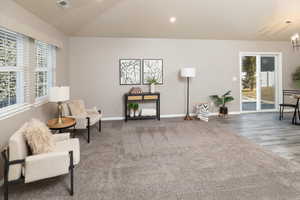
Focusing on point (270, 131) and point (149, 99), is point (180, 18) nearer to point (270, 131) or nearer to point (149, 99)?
point (149, 99)

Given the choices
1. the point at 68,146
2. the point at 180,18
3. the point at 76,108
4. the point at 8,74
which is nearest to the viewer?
the point at 68,146

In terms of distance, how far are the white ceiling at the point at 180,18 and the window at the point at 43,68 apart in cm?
55

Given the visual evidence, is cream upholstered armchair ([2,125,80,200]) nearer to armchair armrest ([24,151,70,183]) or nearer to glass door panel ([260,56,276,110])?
armchair armrest ([24,151,70,183])

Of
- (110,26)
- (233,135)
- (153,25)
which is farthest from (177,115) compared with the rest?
(110,26)

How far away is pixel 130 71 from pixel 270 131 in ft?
13.1

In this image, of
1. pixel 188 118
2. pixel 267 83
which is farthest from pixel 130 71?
pixel 267 83

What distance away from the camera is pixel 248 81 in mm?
6578

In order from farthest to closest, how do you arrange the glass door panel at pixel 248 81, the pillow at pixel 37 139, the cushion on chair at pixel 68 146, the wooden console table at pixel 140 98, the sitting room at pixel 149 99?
the glass door panel at pixel 248 81 < the wooden console table at pixel 140 98 < the cushion on chair at pixel 68 146 < the sitting room at pixel 149 99 < the pillow at pixel 37 139

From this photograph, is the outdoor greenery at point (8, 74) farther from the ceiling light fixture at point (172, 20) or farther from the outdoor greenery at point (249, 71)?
the outdoor greenery at point (249, 71)

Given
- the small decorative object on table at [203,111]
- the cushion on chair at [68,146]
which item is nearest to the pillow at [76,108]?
the cushion on chair at [68,146]

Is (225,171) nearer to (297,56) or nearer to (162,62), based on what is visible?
(162,62)

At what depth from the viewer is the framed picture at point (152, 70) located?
583cm

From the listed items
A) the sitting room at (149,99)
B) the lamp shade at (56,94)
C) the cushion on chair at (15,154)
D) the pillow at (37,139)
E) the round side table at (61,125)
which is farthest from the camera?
the lamp shade at (56,94)

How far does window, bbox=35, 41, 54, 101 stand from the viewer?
12.1 feet
